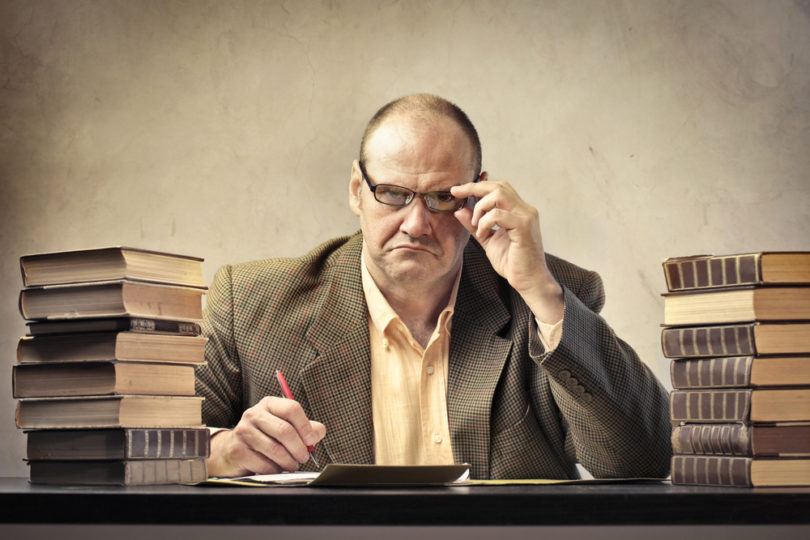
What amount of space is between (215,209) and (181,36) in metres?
0.64

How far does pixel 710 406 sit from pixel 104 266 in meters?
0.94

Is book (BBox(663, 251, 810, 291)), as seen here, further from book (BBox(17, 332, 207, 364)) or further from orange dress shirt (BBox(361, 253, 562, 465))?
orange dress shirt (BBox(361, 253, 562, 465))

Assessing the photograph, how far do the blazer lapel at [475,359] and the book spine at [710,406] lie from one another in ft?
2.58

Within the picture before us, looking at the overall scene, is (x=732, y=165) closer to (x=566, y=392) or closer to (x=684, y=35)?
(x=684, y=35)

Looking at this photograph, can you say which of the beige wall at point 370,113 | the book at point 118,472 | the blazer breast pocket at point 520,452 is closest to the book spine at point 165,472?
the book at point 118,472

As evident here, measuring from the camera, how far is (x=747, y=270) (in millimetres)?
1271

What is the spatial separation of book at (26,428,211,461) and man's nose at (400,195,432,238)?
82cm

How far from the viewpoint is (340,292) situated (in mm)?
2258

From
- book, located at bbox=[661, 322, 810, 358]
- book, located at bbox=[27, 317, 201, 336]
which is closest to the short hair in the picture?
book, located at bbox=[27, 317, 201, 336]

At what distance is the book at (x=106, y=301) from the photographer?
134cm

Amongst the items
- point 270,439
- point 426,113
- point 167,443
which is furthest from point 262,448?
point 426,113

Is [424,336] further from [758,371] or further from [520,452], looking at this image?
[758,371]

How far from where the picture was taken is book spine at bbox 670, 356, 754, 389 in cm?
125

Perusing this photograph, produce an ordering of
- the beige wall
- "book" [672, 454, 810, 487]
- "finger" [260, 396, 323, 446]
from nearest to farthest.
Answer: "book" [672, 454, 810, 487], "finger" [260, 396, 323, 446], the beige wall
